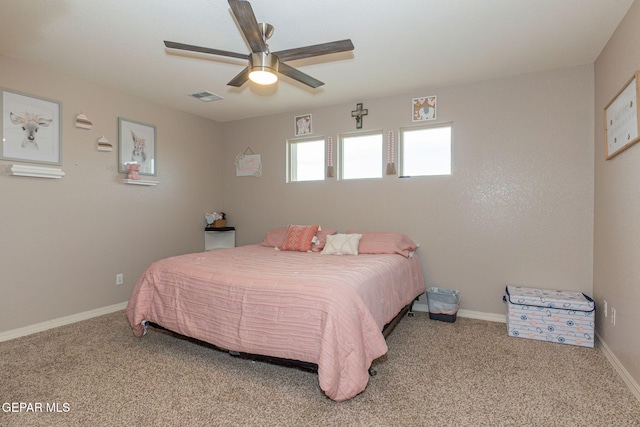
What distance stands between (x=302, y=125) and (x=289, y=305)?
9.50ft

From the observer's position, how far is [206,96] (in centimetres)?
381

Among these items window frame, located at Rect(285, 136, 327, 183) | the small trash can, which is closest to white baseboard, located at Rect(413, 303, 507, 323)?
the small trash can

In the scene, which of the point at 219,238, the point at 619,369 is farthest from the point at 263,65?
the point at 219,238

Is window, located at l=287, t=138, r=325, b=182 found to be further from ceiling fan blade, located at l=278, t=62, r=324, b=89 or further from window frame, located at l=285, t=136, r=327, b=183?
ceiling fan blade, located at l=278, t=62, r=324, b=89

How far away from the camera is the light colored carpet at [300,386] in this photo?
69.1 inches

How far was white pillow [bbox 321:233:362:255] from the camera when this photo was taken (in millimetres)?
3355

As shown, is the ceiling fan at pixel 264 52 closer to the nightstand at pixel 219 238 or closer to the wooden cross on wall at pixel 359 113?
the wooden cross on wall at pixel 359 113

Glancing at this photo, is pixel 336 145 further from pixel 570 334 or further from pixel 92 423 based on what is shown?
pixel 92 423

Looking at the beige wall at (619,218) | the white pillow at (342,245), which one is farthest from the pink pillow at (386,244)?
the beige wall at (619,218)

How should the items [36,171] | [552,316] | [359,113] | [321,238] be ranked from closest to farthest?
1. [552,316]
2. [36,171]
3. [321,238]
4. [359,113]

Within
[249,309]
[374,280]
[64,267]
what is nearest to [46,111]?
[64,267]

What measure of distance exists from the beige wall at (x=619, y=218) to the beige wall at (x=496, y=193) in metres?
0.17

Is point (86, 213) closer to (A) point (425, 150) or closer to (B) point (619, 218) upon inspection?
(A) point (425, 150)

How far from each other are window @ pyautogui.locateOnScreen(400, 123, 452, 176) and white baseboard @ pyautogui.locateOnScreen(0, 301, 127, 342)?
11.8 ft
